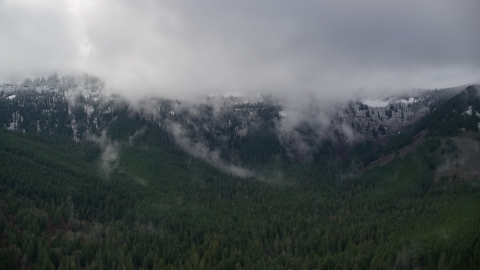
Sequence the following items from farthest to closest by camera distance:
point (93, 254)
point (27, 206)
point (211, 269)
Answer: point (27, 206), point (93, 254), point (211, 269)

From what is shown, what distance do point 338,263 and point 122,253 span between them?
78.8 meters

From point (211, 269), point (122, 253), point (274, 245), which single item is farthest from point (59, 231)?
point (274, 245)

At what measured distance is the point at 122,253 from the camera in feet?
543

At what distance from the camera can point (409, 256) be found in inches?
5650

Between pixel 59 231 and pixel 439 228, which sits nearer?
pixel 439 228

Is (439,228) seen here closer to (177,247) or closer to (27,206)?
(177,247)

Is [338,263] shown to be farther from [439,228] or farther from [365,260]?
[439,228]

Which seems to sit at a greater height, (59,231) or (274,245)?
(59,231)

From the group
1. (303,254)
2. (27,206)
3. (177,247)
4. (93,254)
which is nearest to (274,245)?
(303,254)

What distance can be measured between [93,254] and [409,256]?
11315cm

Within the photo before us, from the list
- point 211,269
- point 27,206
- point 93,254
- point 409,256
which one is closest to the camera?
point 409,256

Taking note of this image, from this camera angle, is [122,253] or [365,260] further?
[122,253]

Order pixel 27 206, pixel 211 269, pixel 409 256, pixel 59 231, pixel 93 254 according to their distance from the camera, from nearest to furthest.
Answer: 1. pixel 409 256
2. pixel 211 269
3. pixel 93 254
4. pixel 59 231
5. pixel 27 206

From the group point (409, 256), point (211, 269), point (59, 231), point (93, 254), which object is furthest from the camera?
point (59, 231)
